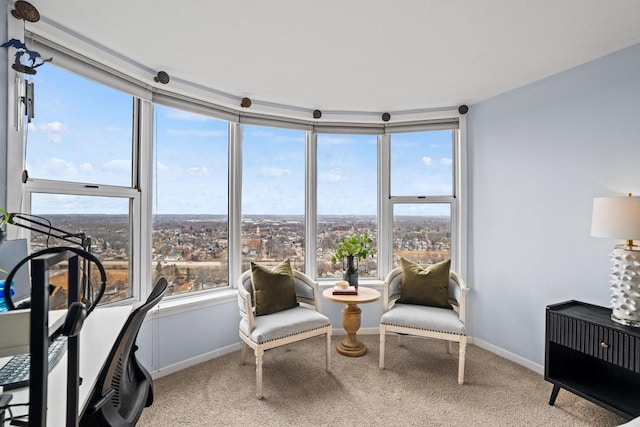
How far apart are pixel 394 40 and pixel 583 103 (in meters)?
1.58

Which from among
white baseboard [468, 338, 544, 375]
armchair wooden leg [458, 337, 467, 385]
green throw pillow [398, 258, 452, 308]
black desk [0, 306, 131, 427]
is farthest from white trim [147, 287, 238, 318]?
white baseboard [468, 338, 544, 375]

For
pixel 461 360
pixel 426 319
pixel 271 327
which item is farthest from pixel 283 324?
pixel 461 360

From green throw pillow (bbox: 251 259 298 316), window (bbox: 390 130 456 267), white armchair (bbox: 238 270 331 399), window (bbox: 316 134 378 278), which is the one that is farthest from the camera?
window (bbox: 316 134 378 278)

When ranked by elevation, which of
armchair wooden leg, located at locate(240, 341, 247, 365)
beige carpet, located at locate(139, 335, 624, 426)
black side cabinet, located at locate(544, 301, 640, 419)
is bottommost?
beige carpet, located at locate(139, 335, 624, 426)

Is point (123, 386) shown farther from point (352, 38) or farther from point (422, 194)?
point (422, 194)

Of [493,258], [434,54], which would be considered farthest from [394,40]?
[493,258]

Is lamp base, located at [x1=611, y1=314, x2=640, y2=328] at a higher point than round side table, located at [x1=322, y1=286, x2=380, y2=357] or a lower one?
higher

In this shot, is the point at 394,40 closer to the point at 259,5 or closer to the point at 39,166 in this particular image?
the point at 259,5

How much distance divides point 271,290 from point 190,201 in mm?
1126

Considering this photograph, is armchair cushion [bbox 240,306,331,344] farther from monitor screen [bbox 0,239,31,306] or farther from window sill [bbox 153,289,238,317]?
monitor screen [bbox 0,239,31,306]

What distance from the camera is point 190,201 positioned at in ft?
9.88

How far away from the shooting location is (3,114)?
172 centimetres

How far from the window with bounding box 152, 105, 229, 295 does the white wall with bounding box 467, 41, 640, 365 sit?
2.55m

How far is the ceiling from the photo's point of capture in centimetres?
178
